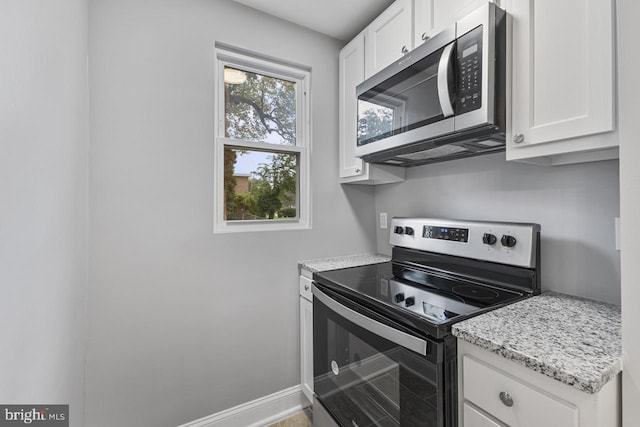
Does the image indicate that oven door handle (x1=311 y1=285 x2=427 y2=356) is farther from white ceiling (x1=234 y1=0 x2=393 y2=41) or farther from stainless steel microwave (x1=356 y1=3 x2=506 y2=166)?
white ceiling (x1=234 y1=0 x2=393 y2=41)

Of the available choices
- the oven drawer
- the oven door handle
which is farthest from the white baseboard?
the oven drawer

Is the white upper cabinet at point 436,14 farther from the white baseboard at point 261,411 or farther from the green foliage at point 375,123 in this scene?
the white baseboard at point 261,411

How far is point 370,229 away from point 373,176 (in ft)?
1.80

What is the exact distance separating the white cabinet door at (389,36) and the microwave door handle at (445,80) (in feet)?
1.21

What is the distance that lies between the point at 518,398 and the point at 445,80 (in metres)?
1.11

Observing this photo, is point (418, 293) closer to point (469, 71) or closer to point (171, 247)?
point (469, 71)

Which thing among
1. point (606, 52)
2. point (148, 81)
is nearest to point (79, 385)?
point (148, 81)

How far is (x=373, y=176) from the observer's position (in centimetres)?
184

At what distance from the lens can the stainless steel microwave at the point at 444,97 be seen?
42.6 inches

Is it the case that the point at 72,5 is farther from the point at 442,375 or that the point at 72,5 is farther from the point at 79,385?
the point at 442,375

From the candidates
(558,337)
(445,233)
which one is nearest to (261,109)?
(445,233)

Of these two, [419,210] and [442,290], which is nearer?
[442,290]

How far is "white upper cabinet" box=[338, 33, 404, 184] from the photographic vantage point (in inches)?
72.1

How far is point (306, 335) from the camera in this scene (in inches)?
70.6
